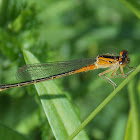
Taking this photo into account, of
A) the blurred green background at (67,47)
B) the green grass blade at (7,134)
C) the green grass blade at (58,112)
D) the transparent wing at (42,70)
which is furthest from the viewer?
the blurred green background at (67,47)

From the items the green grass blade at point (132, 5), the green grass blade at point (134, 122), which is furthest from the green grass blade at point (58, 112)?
the green grass blade at point (132, 5)

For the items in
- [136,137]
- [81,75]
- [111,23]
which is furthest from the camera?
[111,23]

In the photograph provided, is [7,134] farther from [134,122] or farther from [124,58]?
[124,58]

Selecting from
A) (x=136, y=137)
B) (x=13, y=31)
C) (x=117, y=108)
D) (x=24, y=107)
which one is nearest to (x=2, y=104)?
(x=24, y=107)

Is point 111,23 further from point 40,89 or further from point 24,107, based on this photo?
point 40,89

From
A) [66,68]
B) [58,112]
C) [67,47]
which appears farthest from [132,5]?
[67,47]

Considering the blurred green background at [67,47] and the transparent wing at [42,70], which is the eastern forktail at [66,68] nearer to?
the transparent wing at [42,70]
